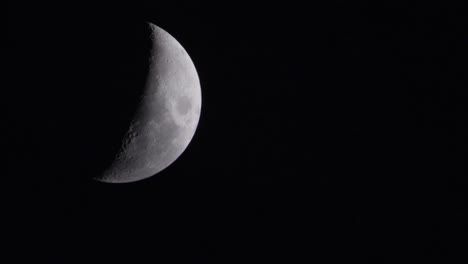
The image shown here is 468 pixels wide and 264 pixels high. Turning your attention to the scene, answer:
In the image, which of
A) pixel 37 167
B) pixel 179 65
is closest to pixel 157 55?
pixel 179 65

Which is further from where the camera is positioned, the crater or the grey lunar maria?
the crater

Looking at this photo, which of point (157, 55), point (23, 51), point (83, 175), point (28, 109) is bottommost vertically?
point (83, 175)

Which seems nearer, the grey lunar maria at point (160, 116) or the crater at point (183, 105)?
the grey lunar maria at point (160, 116)

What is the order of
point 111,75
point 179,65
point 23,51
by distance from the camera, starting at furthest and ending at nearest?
point 179,65
point 111,75
point 23,51

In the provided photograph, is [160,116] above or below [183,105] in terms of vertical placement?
below

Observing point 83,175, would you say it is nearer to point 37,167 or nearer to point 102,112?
point 37,167

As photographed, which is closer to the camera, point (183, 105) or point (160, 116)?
point (160, 116)

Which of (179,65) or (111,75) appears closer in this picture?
(111,75)

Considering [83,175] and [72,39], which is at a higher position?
[72,39]
